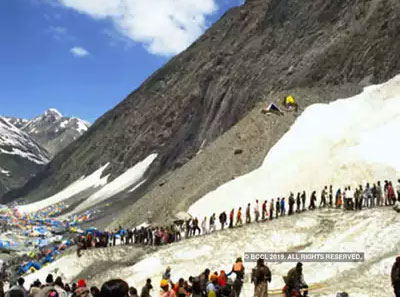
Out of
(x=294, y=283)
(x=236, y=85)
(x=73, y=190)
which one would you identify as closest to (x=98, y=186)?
(x=73, y=190)

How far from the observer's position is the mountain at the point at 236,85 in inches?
1763

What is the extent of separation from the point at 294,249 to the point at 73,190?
88495mm

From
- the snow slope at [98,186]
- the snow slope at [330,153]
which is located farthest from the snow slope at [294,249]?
the snow slope at [98,186]

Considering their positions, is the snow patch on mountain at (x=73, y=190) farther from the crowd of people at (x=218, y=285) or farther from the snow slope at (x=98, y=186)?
the crowd of people at (x=218, y=285)

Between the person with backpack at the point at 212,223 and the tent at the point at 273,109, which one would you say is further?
the tent at the point at 273,109

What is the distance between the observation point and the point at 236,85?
228 feet

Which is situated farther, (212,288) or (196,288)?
(212,288)

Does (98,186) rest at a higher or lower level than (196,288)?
higher

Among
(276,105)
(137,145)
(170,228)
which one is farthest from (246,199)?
(137,145)

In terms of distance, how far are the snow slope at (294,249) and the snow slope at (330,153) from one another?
6.87 metres

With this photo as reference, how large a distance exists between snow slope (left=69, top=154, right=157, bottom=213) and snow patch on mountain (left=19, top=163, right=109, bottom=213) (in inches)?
362

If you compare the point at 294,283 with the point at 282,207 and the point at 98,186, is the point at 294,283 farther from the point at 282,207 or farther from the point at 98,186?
the point at 98,186

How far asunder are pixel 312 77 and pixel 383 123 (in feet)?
46.9

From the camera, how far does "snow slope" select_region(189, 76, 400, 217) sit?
31.7 m
